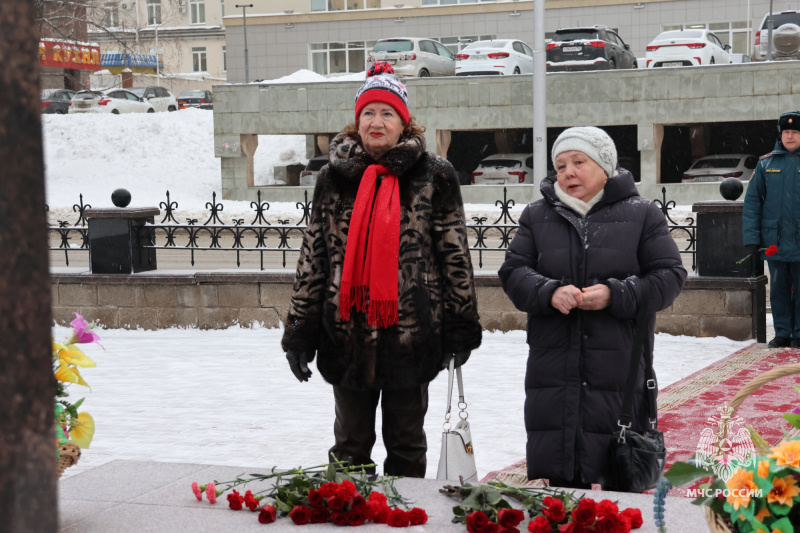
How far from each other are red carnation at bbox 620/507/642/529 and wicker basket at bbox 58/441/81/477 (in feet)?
5.68

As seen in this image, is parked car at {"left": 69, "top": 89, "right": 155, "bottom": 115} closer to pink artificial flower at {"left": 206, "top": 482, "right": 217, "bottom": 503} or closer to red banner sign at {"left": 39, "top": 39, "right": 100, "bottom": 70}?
red banner sign at {"left": 39, "top": 39, "right": 100, "bottom": 70}

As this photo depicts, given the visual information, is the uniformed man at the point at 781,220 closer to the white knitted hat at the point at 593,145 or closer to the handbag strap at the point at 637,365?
the white knitted hat at the point at 593,145

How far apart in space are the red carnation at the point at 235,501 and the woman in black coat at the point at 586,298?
3.52 feet

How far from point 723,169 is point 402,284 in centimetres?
2261

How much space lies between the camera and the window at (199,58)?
6006cm

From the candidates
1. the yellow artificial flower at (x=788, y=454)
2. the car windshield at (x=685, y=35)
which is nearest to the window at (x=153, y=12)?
the car windshield at (x=685, y=35)

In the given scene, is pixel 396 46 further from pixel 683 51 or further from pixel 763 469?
pixel 763 469

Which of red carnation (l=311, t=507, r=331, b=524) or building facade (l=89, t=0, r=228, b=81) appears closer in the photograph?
red carnation (l=311, t=507, r=331, b=524)

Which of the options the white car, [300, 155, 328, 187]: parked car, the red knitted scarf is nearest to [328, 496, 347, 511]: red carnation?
the red knitted scarf

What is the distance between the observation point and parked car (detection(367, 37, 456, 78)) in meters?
28.5

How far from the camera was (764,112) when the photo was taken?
2388 cm

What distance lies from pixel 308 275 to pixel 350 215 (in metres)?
0.29

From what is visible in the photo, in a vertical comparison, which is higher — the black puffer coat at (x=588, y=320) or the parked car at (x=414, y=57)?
the parked car at (x=414, y=57)

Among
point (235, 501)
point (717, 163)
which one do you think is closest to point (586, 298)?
point (235, 501)
